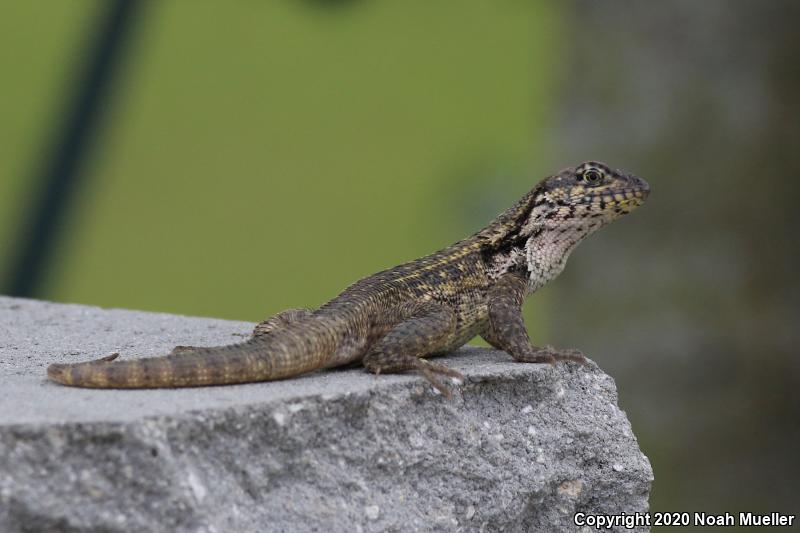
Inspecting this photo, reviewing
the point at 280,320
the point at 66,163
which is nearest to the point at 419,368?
the point at 280,320

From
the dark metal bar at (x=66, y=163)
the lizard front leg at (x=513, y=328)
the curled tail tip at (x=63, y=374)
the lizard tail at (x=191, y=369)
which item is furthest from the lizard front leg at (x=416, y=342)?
the dark metal bar at (x=66, y=163)

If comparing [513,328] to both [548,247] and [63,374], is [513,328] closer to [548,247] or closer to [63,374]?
[548,247]

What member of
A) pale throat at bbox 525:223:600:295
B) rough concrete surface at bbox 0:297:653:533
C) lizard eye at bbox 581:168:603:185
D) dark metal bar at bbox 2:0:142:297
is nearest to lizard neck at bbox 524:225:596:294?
pale throat at bbox 525:223:600:295

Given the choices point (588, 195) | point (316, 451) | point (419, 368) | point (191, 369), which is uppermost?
point (588, 195)

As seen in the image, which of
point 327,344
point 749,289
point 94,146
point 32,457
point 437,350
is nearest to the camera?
point 32,457

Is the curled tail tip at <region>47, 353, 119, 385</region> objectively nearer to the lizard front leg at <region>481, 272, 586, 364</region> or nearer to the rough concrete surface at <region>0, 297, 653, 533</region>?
the rough concrete surface at <region>0, 297, 653, 533</region>

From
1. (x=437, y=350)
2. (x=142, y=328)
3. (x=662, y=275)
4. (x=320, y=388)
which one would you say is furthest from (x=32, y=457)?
(x=662, y=275)

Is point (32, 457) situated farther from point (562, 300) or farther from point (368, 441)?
point (562, 300)
